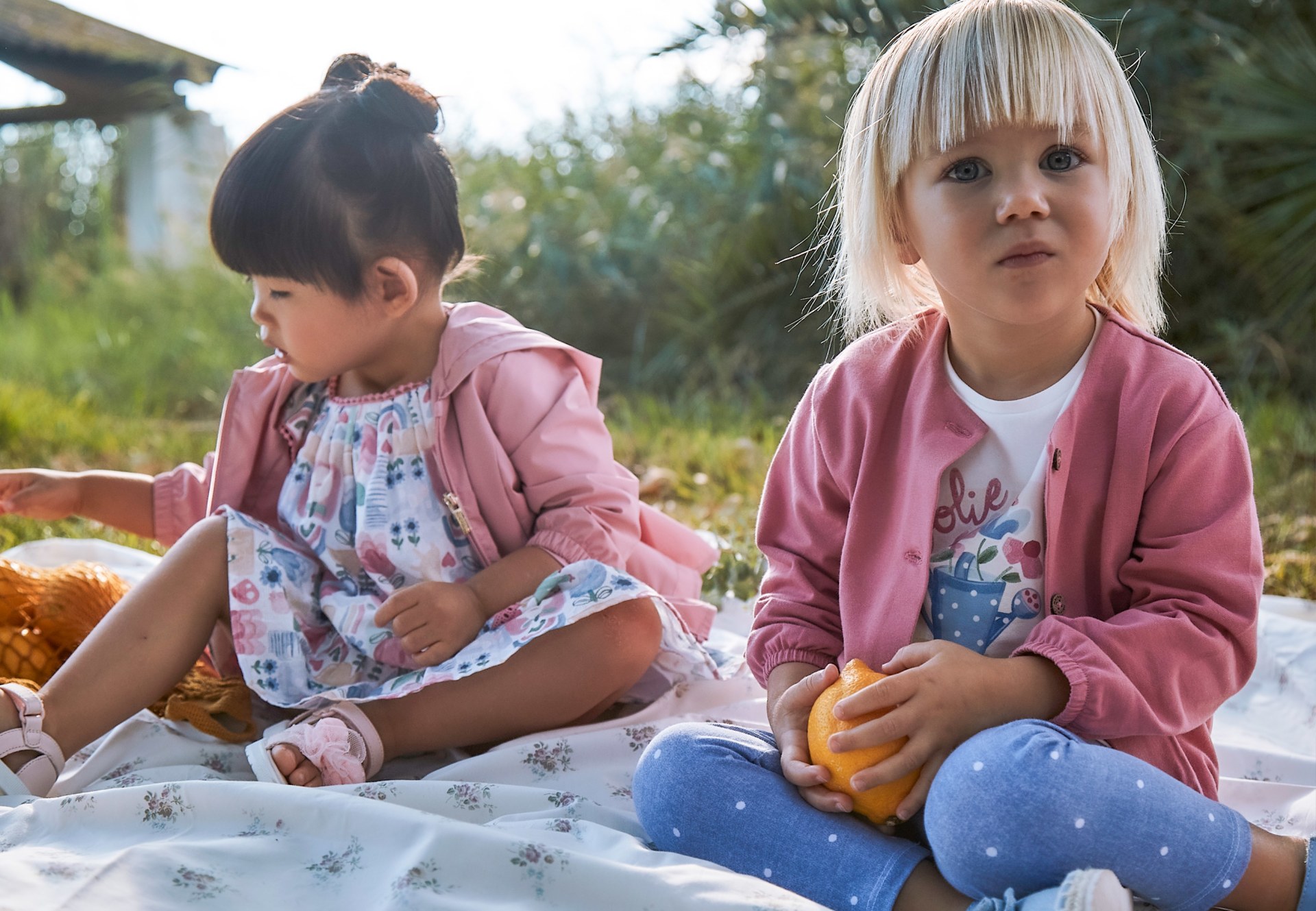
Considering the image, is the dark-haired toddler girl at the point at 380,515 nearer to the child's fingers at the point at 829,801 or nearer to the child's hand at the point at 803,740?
→ the child's hand at the point at 803,740

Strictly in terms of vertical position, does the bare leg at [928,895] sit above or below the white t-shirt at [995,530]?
below

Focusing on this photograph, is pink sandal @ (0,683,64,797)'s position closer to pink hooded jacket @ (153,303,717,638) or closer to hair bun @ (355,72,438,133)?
pink hooded jacket @ (153,303,717,638)

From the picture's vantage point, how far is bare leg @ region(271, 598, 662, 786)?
5.57 feet

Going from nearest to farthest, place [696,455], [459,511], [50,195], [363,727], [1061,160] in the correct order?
1. [1061,160]
2. [363,727]
3. [459,511]
4. [696,455]
5. [50,195]

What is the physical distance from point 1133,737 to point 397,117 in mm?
1314

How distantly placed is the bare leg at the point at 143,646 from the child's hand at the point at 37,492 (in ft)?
1.13

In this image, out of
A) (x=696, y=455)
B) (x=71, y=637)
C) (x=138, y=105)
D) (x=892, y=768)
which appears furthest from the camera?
(x=138, y=105)

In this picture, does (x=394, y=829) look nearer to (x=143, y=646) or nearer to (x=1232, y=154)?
(x=143, y=646)

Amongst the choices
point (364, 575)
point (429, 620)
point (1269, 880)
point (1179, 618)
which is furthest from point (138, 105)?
point (1269, 880)

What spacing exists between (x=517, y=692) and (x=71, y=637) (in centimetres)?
75

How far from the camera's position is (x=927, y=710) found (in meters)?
1.23

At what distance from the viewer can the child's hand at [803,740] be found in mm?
1285

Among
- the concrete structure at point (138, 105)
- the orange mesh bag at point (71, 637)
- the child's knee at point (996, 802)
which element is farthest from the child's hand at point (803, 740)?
the concrete structure at point (138, 105)

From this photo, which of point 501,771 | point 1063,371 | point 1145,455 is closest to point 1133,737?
point 1145,455
